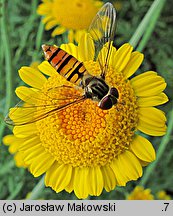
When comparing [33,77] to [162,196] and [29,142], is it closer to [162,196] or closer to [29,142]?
[29,142]

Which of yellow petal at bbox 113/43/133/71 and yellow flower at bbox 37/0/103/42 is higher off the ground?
yellow flower at bbox 37/0/103/42

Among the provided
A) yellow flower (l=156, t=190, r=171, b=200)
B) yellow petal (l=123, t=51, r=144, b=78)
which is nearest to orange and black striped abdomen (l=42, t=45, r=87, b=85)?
yellow petal (l=123, t=51, r=144, b=78)

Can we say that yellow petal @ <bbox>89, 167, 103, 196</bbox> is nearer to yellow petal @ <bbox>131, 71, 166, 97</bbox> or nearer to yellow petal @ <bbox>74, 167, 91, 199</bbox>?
yellow petal @ <bbox>74, 167, 91, 199</bbox>

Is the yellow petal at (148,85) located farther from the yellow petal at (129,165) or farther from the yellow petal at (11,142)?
the yellow petal at (11,142)

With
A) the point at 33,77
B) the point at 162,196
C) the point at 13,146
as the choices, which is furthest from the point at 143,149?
the point at 162,196
